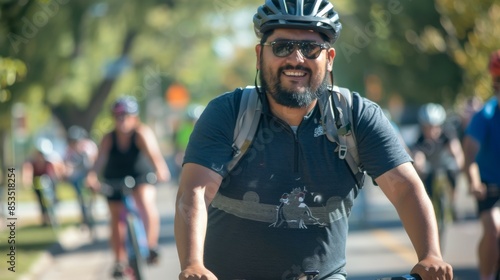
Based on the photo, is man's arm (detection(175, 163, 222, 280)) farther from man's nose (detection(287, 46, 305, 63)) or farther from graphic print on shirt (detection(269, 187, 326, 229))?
man's nose (detection(287, 46, 305, 63))

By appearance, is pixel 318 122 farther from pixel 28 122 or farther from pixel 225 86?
pixel 225 86

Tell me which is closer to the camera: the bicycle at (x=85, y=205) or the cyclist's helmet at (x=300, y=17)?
the cyclist's helmet at (x=300, y=17)

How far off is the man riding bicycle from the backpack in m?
0.02

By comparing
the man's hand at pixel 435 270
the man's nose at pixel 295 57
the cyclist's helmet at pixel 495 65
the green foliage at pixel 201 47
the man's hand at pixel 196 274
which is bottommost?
the man's hand at pixel 435 270

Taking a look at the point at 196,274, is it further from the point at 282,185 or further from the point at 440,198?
the point at 440,198

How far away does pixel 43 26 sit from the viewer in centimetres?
2425

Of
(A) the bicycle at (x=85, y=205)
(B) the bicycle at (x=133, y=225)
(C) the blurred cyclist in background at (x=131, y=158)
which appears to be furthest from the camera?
(A) the bicycle at (x=85, y=205)

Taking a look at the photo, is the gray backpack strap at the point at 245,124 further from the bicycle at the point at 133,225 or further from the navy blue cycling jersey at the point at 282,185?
the bicycle at the point at 133,225

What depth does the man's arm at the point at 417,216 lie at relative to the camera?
402cm

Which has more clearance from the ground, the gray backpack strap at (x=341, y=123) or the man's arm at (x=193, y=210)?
the gray backpack strap at (x=341, y=123)

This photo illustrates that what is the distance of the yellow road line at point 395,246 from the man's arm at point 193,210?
9.63 metres

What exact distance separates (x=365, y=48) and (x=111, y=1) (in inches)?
265

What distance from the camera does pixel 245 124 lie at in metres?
4.33

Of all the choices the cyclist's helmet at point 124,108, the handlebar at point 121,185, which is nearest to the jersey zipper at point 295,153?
the handlebar at point 121,185
